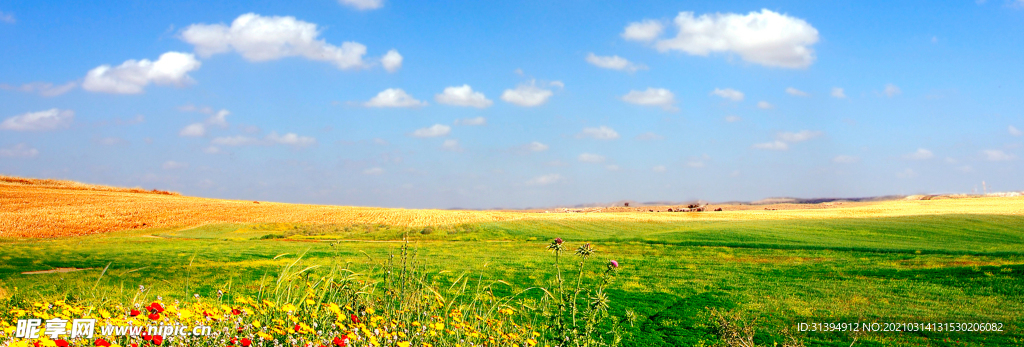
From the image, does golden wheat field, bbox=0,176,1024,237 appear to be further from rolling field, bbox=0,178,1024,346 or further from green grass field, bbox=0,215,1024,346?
green grass field, bbox=0,215,1024,346

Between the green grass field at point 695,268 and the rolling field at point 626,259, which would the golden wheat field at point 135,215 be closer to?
Answer: the rolling field at point 626,259

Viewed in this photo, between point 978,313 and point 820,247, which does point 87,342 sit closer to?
point 978,313

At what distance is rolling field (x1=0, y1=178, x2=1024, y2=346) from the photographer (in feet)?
35.7

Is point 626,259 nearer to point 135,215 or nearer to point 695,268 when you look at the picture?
point 695,268

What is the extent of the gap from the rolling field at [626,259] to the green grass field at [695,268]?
0.21 ft

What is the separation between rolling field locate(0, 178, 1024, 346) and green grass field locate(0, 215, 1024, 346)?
0.21 ft

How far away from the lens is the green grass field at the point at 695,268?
10.8m

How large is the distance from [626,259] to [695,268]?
273 cm

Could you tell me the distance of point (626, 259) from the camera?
20.0m

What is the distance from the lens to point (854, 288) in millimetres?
14258

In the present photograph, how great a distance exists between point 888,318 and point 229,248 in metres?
20.7

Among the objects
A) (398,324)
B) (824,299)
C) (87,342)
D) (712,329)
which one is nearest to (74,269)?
(87,342)

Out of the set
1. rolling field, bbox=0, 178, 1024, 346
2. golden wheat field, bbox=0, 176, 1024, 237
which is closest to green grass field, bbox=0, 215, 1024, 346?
rolling field, bbox=0, 178, 1024, 346

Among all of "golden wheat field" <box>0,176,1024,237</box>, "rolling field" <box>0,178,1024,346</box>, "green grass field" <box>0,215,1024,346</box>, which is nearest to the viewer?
"green grass field" <box>0,215,1024,346</box>
